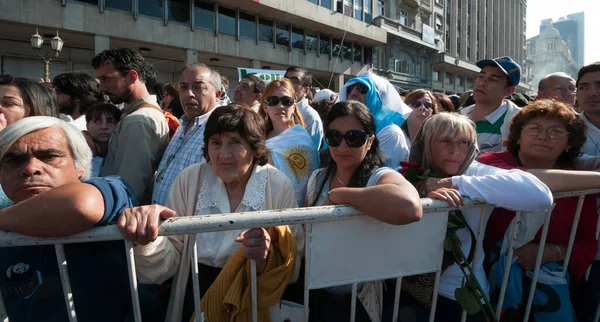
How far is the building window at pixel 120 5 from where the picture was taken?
15555 millimetres

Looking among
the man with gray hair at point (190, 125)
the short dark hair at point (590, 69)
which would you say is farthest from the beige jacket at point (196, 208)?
the short dark hair at point (590, 69)

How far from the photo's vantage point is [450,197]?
5.02 feet

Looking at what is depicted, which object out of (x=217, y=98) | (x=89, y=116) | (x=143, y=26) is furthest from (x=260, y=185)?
(x=143, y=26)

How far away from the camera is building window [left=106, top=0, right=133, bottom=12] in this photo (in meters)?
15.6

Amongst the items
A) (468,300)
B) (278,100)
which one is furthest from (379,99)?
(468,300)

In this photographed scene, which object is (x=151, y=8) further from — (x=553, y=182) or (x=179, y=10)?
(x=553, y=182)

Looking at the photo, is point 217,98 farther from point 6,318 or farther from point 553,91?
point 553,91

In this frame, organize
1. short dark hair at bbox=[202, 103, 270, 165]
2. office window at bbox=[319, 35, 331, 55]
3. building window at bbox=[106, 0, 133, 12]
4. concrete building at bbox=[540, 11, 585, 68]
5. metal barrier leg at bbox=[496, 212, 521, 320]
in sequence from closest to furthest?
metal barrier leg at bbox=[496, 212, 521, 320]
short dark hair at bbox=[202, 103, 270, 165]
building window at bbox=[106, 0, 133, 12]
office window at bbox=[319, 35, 331, 55]
concrete building at bbox=[540, 11, 585, 68]

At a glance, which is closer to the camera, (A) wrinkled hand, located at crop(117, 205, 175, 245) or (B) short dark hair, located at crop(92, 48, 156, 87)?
(A) wrinkled hand, located at crop(117, 205, 175, 245)

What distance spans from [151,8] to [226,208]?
18338 mm

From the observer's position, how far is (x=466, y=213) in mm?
1753

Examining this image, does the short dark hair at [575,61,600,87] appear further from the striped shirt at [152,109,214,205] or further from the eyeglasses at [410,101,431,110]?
the striped shirt at [152,109,214,205]

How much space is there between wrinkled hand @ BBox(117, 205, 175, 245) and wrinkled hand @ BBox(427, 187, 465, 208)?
1.17m

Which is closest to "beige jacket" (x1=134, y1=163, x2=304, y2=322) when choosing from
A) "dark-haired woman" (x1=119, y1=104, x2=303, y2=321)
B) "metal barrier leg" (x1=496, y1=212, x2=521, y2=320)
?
"dark-haired woman" (x1=119, y1=104, x2=303, y2=321)
